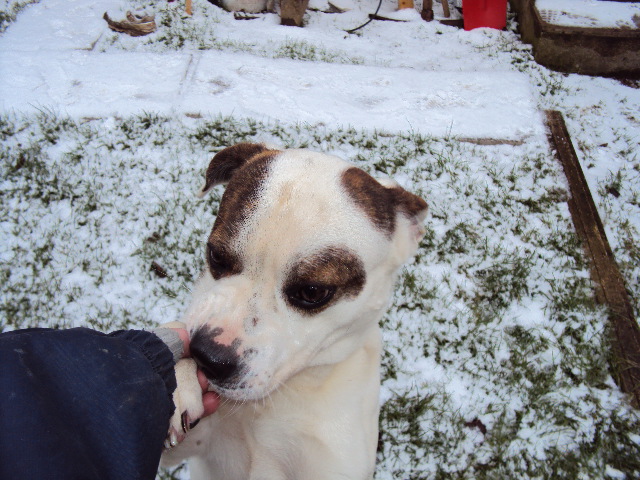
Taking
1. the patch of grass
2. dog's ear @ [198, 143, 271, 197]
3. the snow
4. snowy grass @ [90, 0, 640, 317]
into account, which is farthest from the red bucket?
dog's ear @ [198, 143, 271, 197]

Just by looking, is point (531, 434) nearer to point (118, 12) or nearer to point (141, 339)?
point (141, 339)

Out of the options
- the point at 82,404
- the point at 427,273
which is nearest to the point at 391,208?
the point at 82,404

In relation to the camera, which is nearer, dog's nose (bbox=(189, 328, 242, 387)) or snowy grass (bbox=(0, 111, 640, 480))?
dog's nose (bbox=(189, 328, 242, 387))

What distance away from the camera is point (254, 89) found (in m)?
5.03

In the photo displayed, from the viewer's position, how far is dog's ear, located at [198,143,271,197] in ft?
7.51

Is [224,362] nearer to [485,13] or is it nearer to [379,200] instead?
[379,200]

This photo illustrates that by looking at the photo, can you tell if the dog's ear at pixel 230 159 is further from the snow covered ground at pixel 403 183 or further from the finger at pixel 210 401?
the snow covered ground at pixel 403 183

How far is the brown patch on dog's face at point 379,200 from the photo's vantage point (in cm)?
198

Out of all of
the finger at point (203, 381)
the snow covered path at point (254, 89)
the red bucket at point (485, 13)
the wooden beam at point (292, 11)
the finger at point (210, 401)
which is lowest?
the snow covered path at point (254, 89)

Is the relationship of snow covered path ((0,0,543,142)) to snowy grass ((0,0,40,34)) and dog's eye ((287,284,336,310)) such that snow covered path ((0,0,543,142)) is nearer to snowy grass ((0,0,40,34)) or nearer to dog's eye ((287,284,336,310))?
snowy grass ((0,0,40,34))

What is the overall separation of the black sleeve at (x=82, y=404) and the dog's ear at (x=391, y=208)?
0.92m

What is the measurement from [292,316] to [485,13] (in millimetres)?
5816

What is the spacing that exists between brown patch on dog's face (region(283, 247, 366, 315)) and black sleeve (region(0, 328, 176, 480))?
49 centimetres

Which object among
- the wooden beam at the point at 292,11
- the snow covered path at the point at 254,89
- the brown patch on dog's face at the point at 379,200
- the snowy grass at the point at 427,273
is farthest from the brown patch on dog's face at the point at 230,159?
the wooden beam at the point at 292,11
